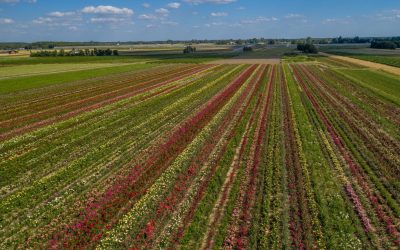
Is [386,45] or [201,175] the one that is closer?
[201,175]

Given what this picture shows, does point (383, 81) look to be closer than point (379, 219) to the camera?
No

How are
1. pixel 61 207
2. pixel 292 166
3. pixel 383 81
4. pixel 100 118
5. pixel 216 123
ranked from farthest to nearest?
1. pixel 383 81
2. pixel 100 118
3. pixel 216 123
4. pixel 292 166
5. pixel 61 207

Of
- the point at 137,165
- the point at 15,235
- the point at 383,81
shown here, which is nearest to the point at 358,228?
the point at 137,165

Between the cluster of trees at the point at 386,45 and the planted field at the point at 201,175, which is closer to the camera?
the planted field at the point at 201,175

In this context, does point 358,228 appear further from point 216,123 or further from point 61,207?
point 216,123

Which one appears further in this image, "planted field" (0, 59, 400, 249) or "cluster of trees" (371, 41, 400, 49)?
"cluster of trees" (371, 41, 400, 49)

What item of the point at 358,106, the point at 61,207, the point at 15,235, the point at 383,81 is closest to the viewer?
the point at 15,235

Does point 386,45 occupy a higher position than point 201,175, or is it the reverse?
point 201,175
